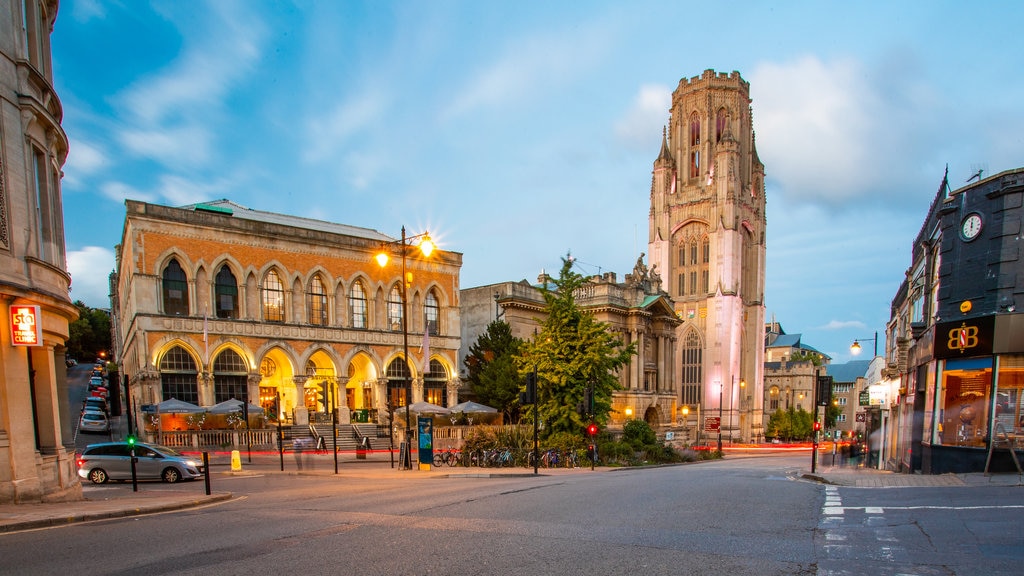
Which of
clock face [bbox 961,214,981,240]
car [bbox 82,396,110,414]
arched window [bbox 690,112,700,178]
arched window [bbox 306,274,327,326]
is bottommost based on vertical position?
car [bbox 82,396,110,414]

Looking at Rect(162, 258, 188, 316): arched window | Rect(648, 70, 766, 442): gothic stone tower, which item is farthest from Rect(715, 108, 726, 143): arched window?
Rect(162, 258, 188, 316): arched window

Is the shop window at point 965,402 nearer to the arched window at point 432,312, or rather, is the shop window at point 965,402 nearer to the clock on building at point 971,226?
the clock on building at point 971,226

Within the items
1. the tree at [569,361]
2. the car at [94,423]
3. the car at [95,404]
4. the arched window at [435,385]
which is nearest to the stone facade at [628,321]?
the arched window at [435,385]

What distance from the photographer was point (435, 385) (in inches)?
1848

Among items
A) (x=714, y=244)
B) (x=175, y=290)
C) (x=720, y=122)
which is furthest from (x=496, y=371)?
(x=720, y=122)

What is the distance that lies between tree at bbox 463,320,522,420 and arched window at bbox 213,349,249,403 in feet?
52.2

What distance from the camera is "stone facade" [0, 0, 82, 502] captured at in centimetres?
1265

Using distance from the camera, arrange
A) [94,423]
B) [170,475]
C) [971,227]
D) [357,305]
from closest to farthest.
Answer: [971,227]
[170,475]
[94,423]
[357,305]

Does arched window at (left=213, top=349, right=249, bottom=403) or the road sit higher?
arched window at (left=213, top=349, right=249, bottom=403)

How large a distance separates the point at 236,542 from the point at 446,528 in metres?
2.99

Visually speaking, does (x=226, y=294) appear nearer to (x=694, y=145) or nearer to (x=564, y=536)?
(x=564, y=536)

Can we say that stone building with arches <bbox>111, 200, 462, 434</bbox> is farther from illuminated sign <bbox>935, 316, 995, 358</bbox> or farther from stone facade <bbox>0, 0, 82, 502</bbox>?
illuminated sign <bbox>935, 316, 995, 358</bbox>

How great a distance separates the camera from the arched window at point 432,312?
4638 centimetres

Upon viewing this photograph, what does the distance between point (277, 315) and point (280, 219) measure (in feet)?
32.3
